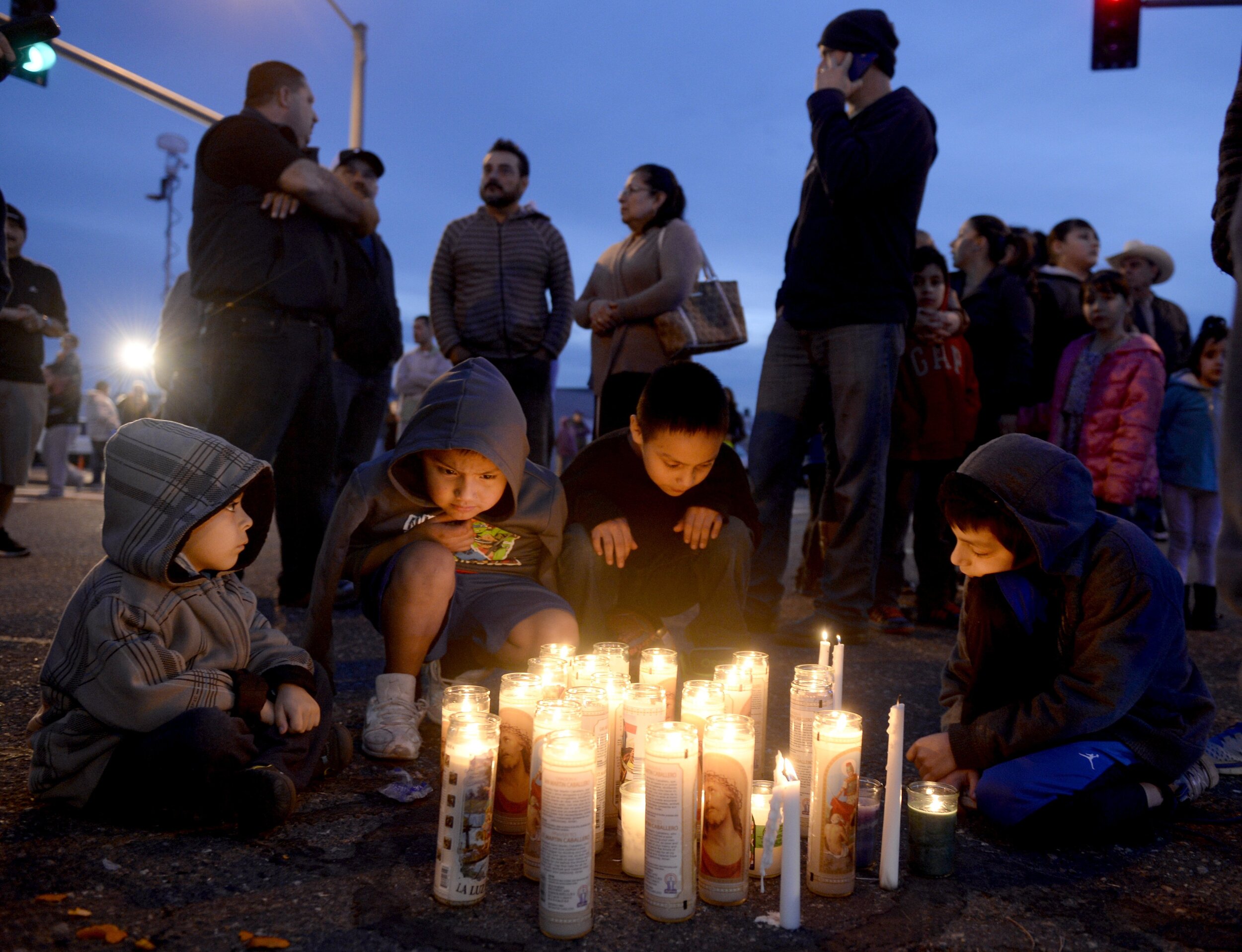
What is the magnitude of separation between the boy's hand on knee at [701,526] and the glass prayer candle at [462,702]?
143cm

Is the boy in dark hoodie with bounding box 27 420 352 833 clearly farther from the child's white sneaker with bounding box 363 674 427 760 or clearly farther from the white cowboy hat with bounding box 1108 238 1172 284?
the white cowboy hat with bounding box 1108 238 1172 284

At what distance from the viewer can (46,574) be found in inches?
221

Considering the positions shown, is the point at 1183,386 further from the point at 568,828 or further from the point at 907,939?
the point at 568,828

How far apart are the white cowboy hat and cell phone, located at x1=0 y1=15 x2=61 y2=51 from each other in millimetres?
6896

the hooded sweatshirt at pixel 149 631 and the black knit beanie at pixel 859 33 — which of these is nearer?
the hooded sweatshirt at pixel 149 631

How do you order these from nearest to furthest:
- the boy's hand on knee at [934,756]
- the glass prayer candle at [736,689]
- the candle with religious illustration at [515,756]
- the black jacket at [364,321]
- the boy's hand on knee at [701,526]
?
the candle with religious illustration at [515,756] → the glass prayer candle at [736,689] → the boy's hand on knee at [934,756] → the boy's hand on knee at [701,526] → the black jacket at [364,321]

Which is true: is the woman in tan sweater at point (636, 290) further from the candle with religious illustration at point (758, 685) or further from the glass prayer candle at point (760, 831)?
the glass prayer candle at point (760, 831)

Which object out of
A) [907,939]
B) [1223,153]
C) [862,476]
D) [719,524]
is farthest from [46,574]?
[1223,153]

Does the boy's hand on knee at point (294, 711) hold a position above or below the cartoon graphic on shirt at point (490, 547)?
below

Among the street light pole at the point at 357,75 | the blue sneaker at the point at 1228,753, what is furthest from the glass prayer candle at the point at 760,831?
the street light pole at the point at 357,75

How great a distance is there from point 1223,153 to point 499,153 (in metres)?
3.72

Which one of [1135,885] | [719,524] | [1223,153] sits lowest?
[1135,885]

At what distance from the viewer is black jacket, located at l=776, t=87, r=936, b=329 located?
13.3ft

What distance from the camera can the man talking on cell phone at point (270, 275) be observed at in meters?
4.19
